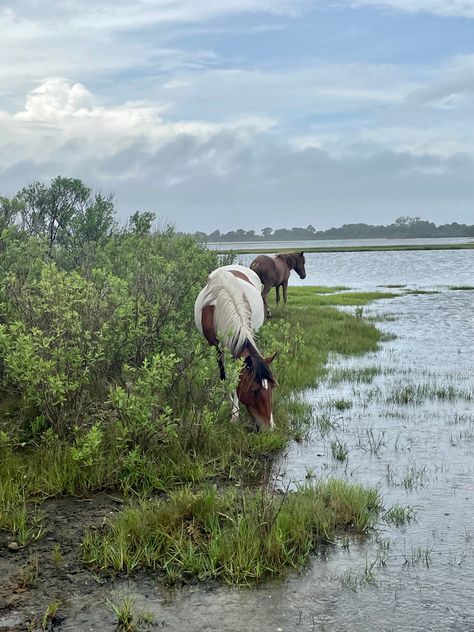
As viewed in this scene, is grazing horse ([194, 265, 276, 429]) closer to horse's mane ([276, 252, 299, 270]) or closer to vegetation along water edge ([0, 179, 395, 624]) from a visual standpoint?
vegetation along water edge ([0, 179, 395, 624])

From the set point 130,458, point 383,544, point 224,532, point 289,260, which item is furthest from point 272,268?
point 224,532

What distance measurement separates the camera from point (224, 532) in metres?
5.39

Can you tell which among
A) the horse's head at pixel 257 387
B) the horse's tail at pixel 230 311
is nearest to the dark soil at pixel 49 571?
the horse's head at pixel 257 387

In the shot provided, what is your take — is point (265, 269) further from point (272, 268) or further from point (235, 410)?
point (235, 410)

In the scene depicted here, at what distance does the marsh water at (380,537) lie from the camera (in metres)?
4.45

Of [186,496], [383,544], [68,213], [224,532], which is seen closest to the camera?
[224,532]

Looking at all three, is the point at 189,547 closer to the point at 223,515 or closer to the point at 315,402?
the point at 223,515

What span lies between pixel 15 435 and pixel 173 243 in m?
9.28

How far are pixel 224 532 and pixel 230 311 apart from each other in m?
3.81

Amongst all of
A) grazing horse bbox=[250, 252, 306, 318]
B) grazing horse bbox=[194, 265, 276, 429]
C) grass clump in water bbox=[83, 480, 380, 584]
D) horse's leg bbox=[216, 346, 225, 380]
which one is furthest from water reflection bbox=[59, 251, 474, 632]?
grazing horse bbox=[250, 252, 306, 318]

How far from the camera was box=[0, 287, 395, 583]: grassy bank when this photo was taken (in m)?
5.12

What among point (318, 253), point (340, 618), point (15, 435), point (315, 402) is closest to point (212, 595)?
point (340, 618)

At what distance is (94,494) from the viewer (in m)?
6.53

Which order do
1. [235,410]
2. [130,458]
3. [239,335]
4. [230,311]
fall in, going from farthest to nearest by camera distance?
1. [230,311]
2. [235,410]
3. [239,335]
4. [130,458]
